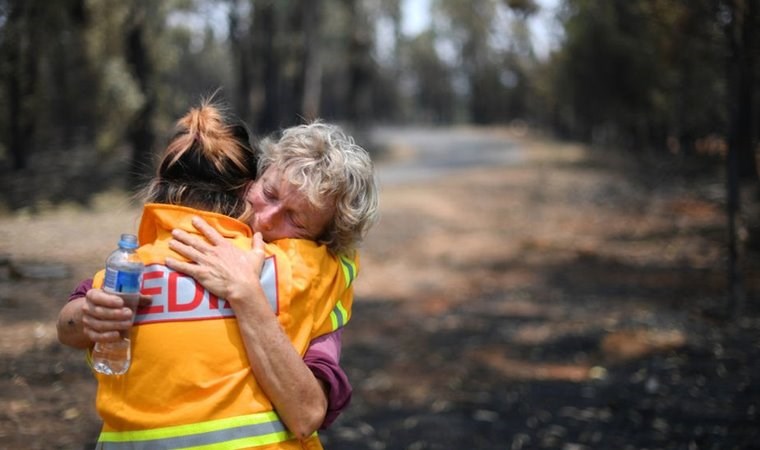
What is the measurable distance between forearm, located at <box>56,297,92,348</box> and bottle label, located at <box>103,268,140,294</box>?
20 centimetres

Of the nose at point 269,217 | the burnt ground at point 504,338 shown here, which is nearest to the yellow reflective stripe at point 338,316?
the nose at point 269,217

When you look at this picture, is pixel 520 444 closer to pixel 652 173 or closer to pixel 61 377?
pixel 61 377

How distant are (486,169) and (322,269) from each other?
21.7 m

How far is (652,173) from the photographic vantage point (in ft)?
70.0

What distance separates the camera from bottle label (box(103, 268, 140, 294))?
5.41 feet

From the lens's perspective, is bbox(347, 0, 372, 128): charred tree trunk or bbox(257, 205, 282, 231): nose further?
bbox(347, 0, 372, 128): charred tree trunk

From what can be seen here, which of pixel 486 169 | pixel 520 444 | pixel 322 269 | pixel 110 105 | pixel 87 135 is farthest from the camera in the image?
pixel 486 169

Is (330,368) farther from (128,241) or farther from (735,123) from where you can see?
(735,123)

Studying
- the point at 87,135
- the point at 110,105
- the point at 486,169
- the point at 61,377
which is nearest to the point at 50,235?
the point at 61,377

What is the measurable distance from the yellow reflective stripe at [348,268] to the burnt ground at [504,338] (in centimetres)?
263

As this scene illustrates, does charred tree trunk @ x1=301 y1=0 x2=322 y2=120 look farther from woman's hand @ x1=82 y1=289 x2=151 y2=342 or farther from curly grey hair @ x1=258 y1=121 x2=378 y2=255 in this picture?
woman's hand @ x1=82 y1=289 x2=151 y2=342

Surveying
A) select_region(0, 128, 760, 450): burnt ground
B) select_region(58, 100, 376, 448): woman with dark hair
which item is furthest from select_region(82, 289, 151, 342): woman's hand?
select_region(0, 128, 760, 450): burnt ground

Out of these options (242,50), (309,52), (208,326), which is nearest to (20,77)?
(208,326)

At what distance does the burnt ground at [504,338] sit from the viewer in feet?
15.8
